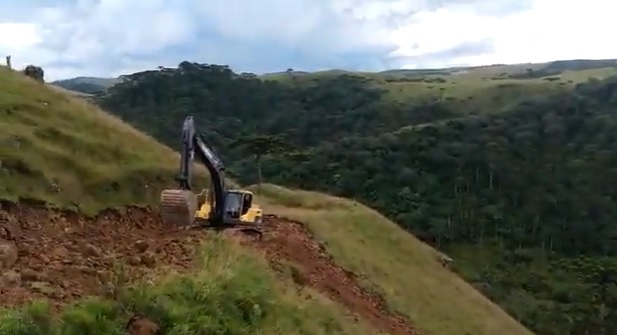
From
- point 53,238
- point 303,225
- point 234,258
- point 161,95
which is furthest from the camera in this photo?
point 161,95

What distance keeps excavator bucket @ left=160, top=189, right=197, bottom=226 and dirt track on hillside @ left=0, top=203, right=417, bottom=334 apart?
268 millimetres

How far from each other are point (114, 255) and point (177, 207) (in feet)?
11.8

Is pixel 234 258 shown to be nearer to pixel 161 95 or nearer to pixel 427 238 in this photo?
pixel 427 238

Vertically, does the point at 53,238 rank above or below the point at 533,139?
above

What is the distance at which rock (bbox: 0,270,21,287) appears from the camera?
931cm

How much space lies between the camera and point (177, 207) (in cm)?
1502

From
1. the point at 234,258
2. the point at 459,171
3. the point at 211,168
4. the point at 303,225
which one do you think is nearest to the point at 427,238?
the point at 459,171

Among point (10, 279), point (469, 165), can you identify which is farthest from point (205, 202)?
point (469, 165)

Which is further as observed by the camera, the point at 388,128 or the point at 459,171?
the point at 388,128

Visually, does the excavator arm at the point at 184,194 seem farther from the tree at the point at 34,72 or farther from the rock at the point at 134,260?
the tree at the point at 34,72

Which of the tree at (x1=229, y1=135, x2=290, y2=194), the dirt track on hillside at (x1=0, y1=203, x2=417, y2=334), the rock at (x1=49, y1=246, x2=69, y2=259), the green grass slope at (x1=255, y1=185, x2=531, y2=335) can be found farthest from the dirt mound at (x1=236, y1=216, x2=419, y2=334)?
the tree at (x1=229, y1=135, x2=290, y2=194)

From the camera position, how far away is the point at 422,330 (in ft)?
58.7

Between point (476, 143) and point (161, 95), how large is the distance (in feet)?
120

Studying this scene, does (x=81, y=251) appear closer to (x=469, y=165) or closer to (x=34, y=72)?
(x=34, y=72)
